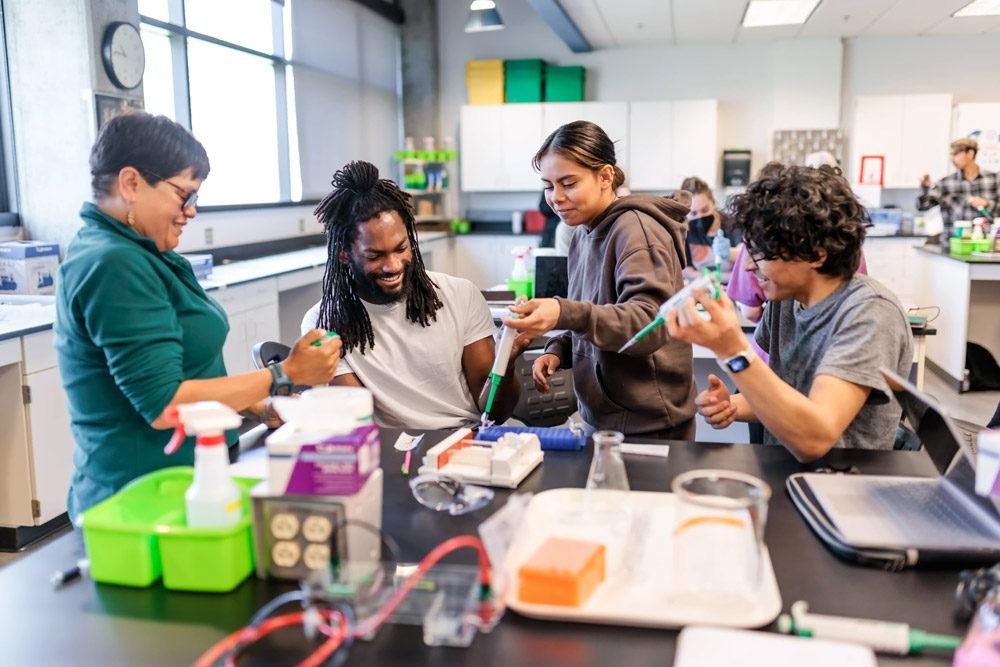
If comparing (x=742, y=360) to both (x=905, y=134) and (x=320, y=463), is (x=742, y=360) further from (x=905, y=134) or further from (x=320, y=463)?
(x=905, y=134)

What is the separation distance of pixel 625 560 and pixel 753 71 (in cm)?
801

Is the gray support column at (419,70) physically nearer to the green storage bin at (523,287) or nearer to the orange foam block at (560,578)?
the green storage bin at (523,287)

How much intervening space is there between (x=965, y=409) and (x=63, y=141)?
5055 mm

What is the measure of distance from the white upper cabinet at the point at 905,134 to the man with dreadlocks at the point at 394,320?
6.93 meters

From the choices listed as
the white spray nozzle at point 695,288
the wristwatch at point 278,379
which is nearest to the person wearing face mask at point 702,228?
the white spray nozzle at point 695,288

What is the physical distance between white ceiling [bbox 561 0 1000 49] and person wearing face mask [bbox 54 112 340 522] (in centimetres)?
547

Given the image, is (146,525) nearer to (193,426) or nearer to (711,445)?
(193,426)

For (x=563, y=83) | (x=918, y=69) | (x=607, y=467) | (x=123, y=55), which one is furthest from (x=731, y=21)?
(x=607, y=467)

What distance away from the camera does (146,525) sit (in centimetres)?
112

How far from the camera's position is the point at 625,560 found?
1.14 metres

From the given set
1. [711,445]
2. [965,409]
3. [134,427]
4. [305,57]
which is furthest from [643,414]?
[305,57]

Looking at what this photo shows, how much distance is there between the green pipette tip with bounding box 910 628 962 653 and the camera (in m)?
0.94

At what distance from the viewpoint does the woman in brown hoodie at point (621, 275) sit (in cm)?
186

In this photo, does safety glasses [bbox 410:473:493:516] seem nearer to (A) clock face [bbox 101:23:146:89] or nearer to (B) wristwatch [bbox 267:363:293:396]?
(B) wristwatch [bbox 267:363:293:396]
